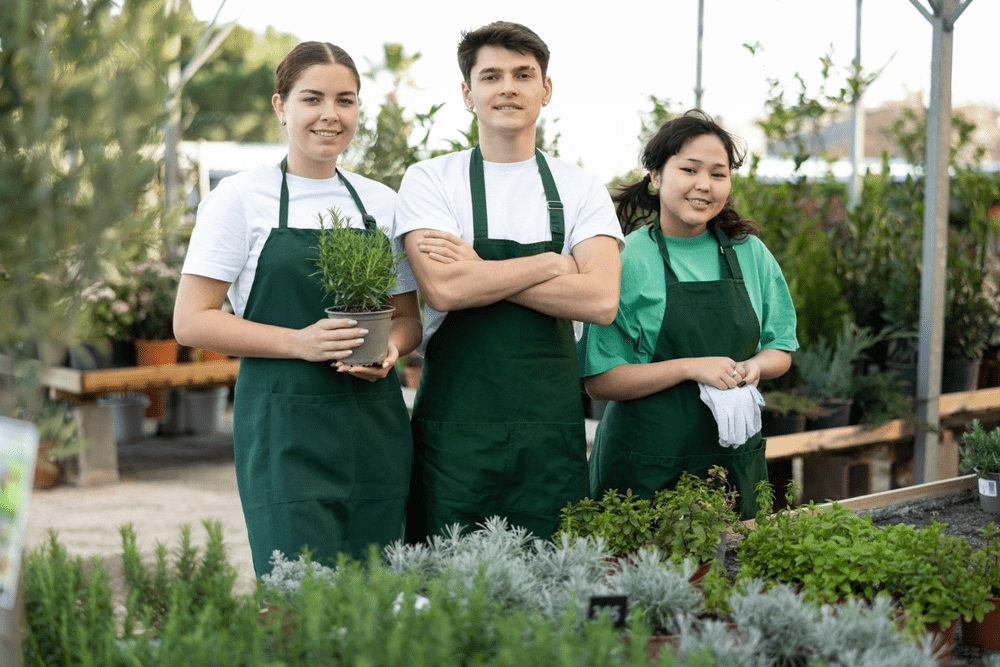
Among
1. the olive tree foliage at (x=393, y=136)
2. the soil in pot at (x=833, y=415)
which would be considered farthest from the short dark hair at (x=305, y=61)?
the soil in pot at (x=833, y=415)

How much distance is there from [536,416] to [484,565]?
724 millimetres

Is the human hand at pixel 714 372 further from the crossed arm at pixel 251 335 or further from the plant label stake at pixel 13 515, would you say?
the plant label stake at pixel 13 515

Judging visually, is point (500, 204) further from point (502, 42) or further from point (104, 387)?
point (104, 387)

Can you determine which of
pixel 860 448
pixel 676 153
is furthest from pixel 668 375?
pixel 860 448

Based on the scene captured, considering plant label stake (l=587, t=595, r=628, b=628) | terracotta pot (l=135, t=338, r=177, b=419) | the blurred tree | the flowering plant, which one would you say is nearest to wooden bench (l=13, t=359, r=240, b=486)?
terracotta pot (l=135, t=338, r=177, b=419)

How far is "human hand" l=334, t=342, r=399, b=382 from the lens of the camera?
6.03 ft

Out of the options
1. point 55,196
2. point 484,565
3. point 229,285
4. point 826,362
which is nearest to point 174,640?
point 484,565

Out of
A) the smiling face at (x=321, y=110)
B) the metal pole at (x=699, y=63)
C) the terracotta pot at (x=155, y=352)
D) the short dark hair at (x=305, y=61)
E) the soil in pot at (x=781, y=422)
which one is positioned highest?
the metal pole at (x=699, y=63)

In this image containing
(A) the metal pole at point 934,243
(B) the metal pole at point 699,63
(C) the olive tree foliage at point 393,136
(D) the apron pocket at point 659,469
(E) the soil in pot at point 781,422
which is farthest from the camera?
(B) the metal pole at point 699,63

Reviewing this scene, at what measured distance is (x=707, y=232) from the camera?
7.84ft

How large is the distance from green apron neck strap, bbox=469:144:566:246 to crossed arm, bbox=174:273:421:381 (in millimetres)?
339

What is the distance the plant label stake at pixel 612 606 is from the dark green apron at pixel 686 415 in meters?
0.87

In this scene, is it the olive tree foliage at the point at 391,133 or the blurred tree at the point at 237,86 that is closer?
the olive tree foliage at the point at 391,133

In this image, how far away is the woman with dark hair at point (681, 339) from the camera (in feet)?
7.22
